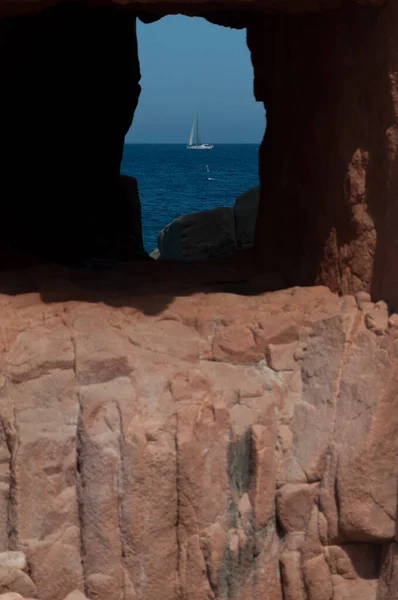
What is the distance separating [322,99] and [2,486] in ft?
8.14

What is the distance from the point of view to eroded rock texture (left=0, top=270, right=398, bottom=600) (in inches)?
152

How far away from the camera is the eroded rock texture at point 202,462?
12.7 ft

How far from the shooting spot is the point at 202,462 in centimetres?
390

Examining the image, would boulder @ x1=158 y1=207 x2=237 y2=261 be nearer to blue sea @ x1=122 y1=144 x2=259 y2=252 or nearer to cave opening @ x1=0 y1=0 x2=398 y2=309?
cave opening @ x1=0 y1=0 x2=398 y2=309

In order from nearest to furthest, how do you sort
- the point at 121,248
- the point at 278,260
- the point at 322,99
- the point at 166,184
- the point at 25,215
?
the point at 322,99 → the point at 278,260 → the point at 25,215 → the point at 121,248 → the point at 166,184

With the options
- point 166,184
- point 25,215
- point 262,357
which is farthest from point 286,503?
point 166,184

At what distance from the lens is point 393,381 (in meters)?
3.88

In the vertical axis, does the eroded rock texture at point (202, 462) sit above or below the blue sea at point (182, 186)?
above

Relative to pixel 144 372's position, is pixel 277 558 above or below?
below

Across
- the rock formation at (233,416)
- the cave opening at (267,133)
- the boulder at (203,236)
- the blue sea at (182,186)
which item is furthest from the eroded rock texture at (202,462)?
the blue sea at (182,186)

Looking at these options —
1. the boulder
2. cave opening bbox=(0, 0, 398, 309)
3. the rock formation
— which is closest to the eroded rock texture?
the rock formation

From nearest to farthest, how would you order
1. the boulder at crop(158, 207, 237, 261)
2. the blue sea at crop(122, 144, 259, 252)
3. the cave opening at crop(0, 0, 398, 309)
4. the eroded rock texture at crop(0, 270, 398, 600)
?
the eroded rock texture at crop(0, 270, 398, 600)
the cave opening at crop(0, 0, 398, 309)
the boulder at crop(158, 207, 237, 261)
the blue sea at crop(122, 144, 259, 252)

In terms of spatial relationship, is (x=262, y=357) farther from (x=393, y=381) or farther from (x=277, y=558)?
(x=277, y=558)

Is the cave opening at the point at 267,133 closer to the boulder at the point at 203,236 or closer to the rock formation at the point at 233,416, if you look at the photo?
the rock formation at the point at 233,416
